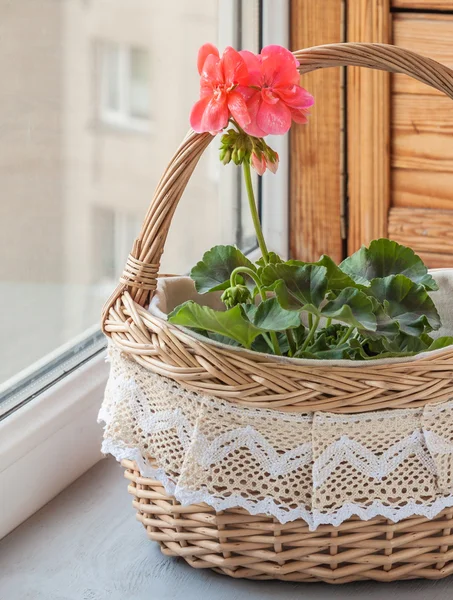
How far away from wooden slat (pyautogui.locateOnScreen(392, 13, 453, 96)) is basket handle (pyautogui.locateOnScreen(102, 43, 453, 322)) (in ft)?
1.93

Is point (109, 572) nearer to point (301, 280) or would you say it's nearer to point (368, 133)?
point (301, 280)

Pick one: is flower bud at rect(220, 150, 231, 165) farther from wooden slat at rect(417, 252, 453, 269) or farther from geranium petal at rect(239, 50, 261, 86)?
wooden slat at rect(417, 252, 453, 269)

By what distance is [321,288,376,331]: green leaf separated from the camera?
2.33 ft

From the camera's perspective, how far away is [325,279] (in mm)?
736

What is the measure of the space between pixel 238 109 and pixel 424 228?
31.0 inches

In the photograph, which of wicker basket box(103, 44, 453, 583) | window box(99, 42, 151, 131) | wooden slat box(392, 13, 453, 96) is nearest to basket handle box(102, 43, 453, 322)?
wicker basket box(103, 44, 453, 583)

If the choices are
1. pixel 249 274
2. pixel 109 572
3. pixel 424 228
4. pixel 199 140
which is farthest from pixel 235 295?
pixel 424 228

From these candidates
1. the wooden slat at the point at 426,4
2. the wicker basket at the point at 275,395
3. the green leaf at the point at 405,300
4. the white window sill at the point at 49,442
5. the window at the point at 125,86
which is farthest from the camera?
the wooden slat at the point at 426,4

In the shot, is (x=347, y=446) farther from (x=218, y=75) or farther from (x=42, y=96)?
(x=42, y=96)

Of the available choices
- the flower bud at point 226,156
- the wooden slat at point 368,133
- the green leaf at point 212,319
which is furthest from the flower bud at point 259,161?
the wooden slat at point 368,133

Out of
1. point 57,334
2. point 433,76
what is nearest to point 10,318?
point 57,334

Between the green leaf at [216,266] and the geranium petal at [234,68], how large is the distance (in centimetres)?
17

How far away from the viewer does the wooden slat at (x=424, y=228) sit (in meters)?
1.42

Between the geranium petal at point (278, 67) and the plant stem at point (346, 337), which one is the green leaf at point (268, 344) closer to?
the plant stem at point (346, 337)
